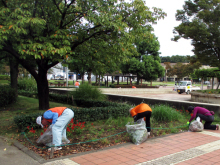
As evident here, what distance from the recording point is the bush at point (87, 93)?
12.8 metres

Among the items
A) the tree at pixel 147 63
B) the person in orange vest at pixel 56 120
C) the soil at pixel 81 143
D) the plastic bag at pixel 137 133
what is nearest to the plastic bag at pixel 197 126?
the soil at pixel 81 143

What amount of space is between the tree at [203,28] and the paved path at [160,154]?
9374mm

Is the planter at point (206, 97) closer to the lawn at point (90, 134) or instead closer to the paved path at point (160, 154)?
the lawn at point (90, 134)

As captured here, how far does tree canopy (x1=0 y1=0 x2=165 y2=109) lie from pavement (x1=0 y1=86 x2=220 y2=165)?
12.6 ft

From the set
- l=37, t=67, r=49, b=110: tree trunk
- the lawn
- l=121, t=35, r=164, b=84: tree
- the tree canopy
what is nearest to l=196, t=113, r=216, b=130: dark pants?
the lawn

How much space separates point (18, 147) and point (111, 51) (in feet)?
19.2

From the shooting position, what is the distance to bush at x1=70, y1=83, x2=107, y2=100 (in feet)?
42.1

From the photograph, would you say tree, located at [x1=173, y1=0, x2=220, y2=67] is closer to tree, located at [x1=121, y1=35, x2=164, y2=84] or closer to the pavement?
the pavement

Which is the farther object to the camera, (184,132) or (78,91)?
(78,91)

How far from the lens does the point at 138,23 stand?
9023 mm

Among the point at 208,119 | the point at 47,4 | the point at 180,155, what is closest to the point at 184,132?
the point at 208,119

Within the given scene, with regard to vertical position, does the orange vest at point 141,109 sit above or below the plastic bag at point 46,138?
above

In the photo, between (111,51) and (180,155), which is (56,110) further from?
(111,51)

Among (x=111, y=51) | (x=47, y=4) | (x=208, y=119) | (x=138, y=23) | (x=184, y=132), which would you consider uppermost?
(x=47, y=4)
